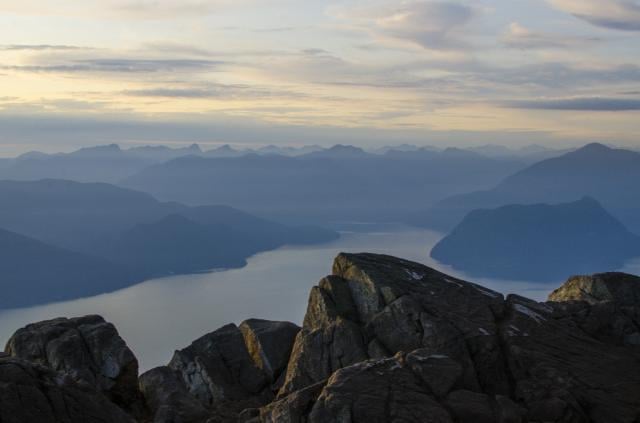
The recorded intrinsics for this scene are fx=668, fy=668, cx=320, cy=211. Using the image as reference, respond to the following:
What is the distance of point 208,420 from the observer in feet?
85.2

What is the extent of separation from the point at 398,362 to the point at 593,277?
64.0 feet

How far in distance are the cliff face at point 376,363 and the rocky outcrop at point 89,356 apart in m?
0.06

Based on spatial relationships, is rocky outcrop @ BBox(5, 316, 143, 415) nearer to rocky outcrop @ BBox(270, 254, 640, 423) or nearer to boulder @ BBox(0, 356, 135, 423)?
boulder @ BBox(0, 356, 135, 423)

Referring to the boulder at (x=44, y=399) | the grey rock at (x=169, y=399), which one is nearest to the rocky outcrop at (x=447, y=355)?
the grey rock at (x=169, y=399)

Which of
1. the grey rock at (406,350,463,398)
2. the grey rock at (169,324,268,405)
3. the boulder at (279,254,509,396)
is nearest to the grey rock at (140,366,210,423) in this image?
the grey rock at (169,324,268,405)

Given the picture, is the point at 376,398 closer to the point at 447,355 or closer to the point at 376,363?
the point at 376,363

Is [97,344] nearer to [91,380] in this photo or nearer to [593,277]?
[91,380]

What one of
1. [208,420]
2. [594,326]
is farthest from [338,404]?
[594,326]

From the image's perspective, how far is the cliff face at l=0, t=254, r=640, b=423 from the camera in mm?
22281

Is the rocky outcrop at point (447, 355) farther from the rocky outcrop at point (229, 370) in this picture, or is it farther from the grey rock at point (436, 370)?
the rocky outcrop at point (229, 370)

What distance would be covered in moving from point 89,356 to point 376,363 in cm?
1308

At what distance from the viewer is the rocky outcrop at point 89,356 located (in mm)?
28531

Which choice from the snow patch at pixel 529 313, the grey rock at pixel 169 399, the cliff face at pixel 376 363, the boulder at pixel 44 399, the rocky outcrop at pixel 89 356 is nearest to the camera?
the boulder at pixel 44 399

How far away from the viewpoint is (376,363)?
24.1 metres
